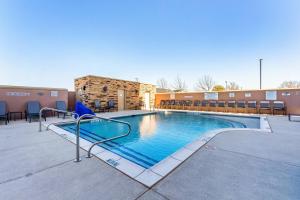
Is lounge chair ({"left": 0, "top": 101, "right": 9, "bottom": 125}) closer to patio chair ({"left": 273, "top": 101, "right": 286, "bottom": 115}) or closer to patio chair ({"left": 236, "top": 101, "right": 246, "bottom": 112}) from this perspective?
patio chair ({"left": 236, "top": 101, "right": 246, "bottom": 112})

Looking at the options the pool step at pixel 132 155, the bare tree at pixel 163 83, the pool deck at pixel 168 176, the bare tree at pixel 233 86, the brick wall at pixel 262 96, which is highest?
the bare tree at pixel 163 83

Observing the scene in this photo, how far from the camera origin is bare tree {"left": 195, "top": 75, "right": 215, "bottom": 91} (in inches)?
1141

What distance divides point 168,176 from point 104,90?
9.30 meters

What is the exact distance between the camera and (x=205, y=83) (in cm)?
2955

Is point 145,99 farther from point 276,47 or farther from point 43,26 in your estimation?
point 276,47

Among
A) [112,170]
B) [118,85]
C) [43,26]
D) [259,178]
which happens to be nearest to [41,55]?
[43,26]

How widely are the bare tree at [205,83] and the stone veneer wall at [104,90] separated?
2064cm

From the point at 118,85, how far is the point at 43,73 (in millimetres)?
6505

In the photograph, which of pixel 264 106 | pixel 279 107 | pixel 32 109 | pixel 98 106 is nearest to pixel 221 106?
pixel 264 106

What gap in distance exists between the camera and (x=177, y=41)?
35.9 feet

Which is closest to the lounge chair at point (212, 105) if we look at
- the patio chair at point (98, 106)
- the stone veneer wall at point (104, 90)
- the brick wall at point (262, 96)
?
the brick wall at point (262, 96)

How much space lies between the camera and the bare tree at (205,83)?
29.0 m

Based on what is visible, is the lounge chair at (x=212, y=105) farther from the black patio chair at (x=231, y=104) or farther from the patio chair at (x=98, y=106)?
the patio chair at (x=98, y=106)

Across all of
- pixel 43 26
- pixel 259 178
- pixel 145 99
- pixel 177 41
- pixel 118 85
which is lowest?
pixel 259 178
